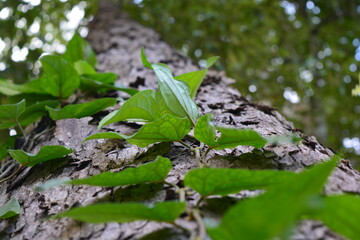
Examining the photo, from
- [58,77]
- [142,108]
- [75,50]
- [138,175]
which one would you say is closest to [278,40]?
[75,50]

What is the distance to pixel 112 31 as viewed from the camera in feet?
6.08

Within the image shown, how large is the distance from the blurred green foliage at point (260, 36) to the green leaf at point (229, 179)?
1.78 metres

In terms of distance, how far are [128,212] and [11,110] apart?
0.59 metres

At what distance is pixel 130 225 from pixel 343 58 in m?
2.54

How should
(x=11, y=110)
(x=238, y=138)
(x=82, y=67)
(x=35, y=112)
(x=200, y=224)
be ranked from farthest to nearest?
1. (x=82, y=67)
2. (x=35, y=112)
3. (x=11, y=110)
4. (x=238, y=138)
5. (x=200, y=224)

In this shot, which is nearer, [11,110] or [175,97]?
[175,97]

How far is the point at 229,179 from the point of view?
45 cm

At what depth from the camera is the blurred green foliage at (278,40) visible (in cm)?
238

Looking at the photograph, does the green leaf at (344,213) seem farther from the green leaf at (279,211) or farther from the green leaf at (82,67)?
the green leaf at (82,67)

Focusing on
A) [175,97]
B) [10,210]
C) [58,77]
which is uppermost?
[175,97]

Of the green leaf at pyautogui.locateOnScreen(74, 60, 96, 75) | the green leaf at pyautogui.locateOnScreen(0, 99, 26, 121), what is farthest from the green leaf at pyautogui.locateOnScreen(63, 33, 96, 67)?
the green leaf at pyautogui.locateOnScreen(0, 99, 26, 121)

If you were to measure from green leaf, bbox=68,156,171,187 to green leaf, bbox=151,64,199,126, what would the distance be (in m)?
0.19

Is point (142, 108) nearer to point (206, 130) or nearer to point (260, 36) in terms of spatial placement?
point (206, 130)

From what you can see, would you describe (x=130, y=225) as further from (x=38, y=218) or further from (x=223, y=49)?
(x=223, y=49)
